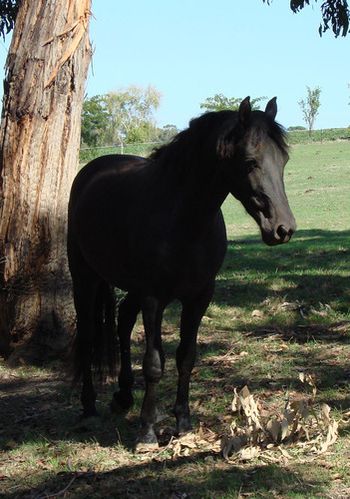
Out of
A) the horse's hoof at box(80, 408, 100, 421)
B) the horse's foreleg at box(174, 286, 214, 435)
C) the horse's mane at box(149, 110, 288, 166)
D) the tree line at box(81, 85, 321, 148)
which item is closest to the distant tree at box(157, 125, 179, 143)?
the horse's mane at box(149, 110, 288, 166)

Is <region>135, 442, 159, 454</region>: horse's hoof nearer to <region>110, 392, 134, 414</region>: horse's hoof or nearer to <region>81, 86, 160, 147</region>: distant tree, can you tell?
<region>110, 392, 134, 414</region>: horse's hoof

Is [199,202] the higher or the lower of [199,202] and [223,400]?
the higher

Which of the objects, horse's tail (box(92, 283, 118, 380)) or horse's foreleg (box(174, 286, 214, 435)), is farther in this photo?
horse's tail (box(92, 283, 118, 380))

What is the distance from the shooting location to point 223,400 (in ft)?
20.2

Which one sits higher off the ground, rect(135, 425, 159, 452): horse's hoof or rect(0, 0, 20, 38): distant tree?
rect(0, 0, 20, 38): distant tree

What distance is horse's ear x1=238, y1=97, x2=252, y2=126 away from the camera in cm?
453

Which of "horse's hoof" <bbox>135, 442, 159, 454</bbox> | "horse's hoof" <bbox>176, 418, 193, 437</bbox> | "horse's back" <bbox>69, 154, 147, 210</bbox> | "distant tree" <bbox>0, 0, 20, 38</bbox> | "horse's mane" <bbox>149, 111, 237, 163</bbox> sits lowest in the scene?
"horse's hoof" <bbox>135, 442, 159, 454</bbox>

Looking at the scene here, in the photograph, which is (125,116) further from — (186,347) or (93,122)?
(186,347)

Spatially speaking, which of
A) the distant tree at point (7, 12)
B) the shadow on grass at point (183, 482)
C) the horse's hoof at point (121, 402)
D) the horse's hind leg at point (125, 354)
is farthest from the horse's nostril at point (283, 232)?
the distant tree at point (7, 12)

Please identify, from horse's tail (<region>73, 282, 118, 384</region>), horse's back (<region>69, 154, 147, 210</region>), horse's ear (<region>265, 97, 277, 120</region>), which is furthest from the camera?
horse's tail (<region>73, 282, 118, 384</region>)

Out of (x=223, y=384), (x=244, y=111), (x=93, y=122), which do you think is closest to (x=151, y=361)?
(x=223, y=384)

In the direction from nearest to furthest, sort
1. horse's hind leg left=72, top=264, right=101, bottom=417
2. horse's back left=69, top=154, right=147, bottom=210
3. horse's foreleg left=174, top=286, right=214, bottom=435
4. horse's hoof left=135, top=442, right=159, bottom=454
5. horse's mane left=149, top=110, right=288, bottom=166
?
horse's mane left=149, top=110, right=288, bottom=166 < horse's hoof left=135, top=442, right=159, bottom=454 < horse's foreleg left=174, top=286, right=214, bottom=435 < horse's back left=69, top=154, right=147, bottom=210 < horse's hind leg left=72, top=264, right=101, bottom=417

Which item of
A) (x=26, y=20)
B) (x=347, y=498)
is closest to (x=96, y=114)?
(x=26, y=20)

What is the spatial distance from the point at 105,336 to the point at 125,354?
11.4 inches
